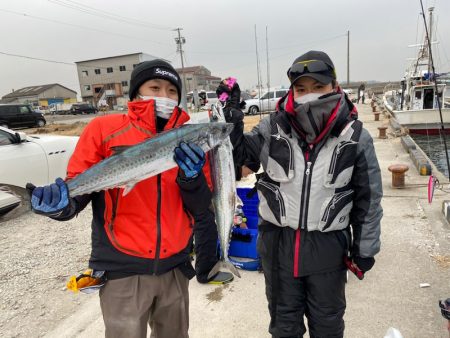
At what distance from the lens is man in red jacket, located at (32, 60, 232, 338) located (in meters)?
2.18

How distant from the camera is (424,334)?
3.03 m

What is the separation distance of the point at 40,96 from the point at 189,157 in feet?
297

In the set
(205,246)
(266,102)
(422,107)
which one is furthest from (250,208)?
(266,102)

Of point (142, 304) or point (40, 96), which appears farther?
point (40, 96)

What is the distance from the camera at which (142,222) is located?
221 centimetres

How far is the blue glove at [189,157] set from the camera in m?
2.12

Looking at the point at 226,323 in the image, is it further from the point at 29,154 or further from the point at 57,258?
the point at 29,154

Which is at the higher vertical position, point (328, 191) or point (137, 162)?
point (137, 162)

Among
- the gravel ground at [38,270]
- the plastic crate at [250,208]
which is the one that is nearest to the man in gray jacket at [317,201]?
the plastic crate at [250,208]

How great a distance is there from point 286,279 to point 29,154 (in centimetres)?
647

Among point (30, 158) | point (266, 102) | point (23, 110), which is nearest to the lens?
point (30, 158)

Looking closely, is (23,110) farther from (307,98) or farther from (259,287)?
(307,98)

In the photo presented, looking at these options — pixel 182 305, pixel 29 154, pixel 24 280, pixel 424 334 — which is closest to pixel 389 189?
pixel 424 334

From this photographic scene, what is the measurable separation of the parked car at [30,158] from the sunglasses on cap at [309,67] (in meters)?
6.23
